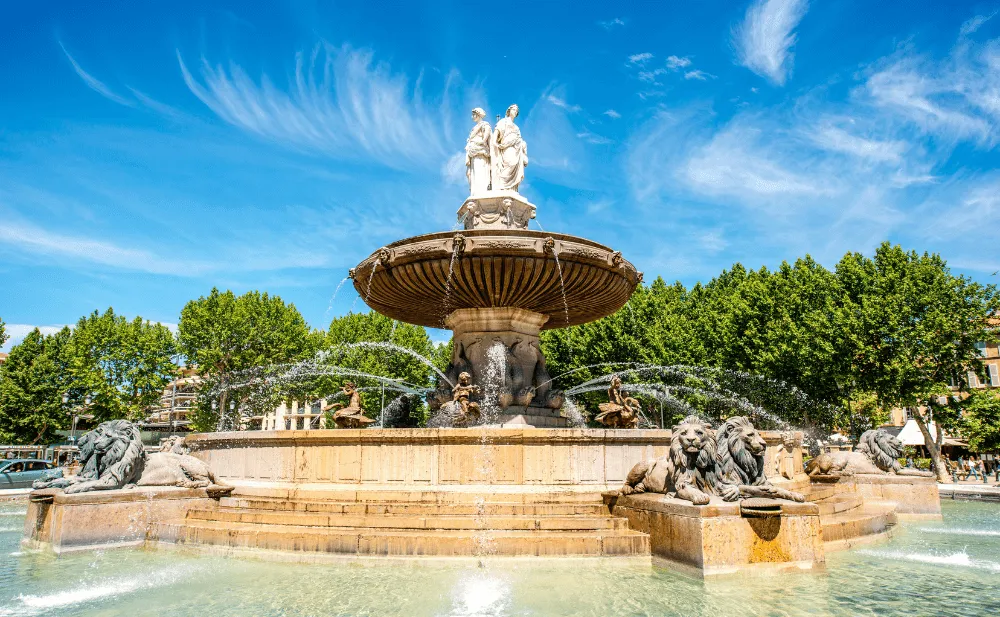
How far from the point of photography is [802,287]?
2595 cm

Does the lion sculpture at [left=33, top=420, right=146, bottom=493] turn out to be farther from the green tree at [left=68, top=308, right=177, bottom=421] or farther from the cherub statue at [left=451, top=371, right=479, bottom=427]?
the green tree at [left=68, top=308, right=177, bottom=421]

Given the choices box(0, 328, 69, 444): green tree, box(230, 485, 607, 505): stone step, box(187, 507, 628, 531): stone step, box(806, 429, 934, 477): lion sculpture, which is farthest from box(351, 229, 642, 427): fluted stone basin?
box(0, 328, 69, 444): green tree

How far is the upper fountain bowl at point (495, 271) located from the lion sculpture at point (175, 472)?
13.2 feet

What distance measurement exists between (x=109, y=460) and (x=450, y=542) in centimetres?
457

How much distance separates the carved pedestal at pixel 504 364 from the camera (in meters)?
11.0

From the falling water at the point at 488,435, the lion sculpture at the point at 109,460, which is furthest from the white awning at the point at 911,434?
the lion sculpture at the point at 109,460

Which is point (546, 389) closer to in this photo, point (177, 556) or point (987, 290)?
point (177, 556)

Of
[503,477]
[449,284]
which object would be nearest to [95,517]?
[503,477]

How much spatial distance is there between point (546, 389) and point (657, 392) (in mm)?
14665

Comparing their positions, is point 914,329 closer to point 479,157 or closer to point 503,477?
point 479,157

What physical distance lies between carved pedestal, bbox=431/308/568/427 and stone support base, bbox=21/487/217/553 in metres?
4.92

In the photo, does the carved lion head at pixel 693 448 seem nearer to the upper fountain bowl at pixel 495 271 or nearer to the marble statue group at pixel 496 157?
the upper fountain bowl at pixel 495 271

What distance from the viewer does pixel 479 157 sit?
511 inches

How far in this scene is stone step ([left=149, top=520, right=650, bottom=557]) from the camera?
631 centimetres
